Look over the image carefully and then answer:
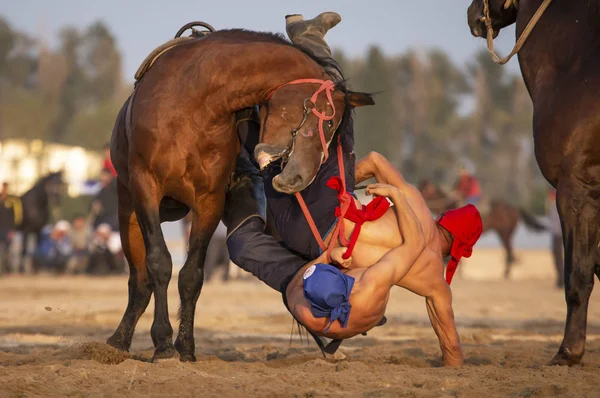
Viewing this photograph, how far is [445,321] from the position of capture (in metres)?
5.59

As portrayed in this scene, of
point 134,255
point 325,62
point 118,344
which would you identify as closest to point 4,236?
point 134,255

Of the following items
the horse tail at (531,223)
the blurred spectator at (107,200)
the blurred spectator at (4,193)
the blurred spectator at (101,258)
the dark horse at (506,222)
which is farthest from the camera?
the horse tail at (531,223)

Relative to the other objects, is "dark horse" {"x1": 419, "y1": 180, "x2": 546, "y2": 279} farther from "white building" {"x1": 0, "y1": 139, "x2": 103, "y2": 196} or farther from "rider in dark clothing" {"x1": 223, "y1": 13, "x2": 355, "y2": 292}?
"rider in dark clothing" {"x1": 223, "y1": 13, "x2": 355, "y2": 292}

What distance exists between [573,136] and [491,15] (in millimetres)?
1509

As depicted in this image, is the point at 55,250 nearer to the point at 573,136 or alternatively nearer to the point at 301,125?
the point at 301,125

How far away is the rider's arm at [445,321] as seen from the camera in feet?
18.3

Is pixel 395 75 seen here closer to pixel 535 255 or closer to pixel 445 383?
pixel 535 255

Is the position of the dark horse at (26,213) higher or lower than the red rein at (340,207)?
lower

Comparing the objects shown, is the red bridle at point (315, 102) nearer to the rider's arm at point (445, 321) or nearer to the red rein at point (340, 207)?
the red rein at point (340, 207)

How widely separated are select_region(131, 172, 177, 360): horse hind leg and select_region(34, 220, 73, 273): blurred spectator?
54.1ft

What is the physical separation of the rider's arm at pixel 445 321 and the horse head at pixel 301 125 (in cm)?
104

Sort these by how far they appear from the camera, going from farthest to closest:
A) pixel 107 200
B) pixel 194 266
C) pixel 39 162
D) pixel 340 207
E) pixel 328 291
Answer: pixel 39 162 → pixel 107 200 → pixel 194 266 → pixel 340 207 → pixel 328 291

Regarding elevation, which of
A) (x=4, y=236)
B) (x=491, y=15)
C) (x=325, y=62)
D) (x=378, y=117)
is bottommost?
(x=4, y=236)

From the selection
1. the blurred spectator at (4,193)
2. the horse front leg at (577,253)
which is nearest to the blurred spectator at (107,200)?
the blurred spectator at (4,193)
